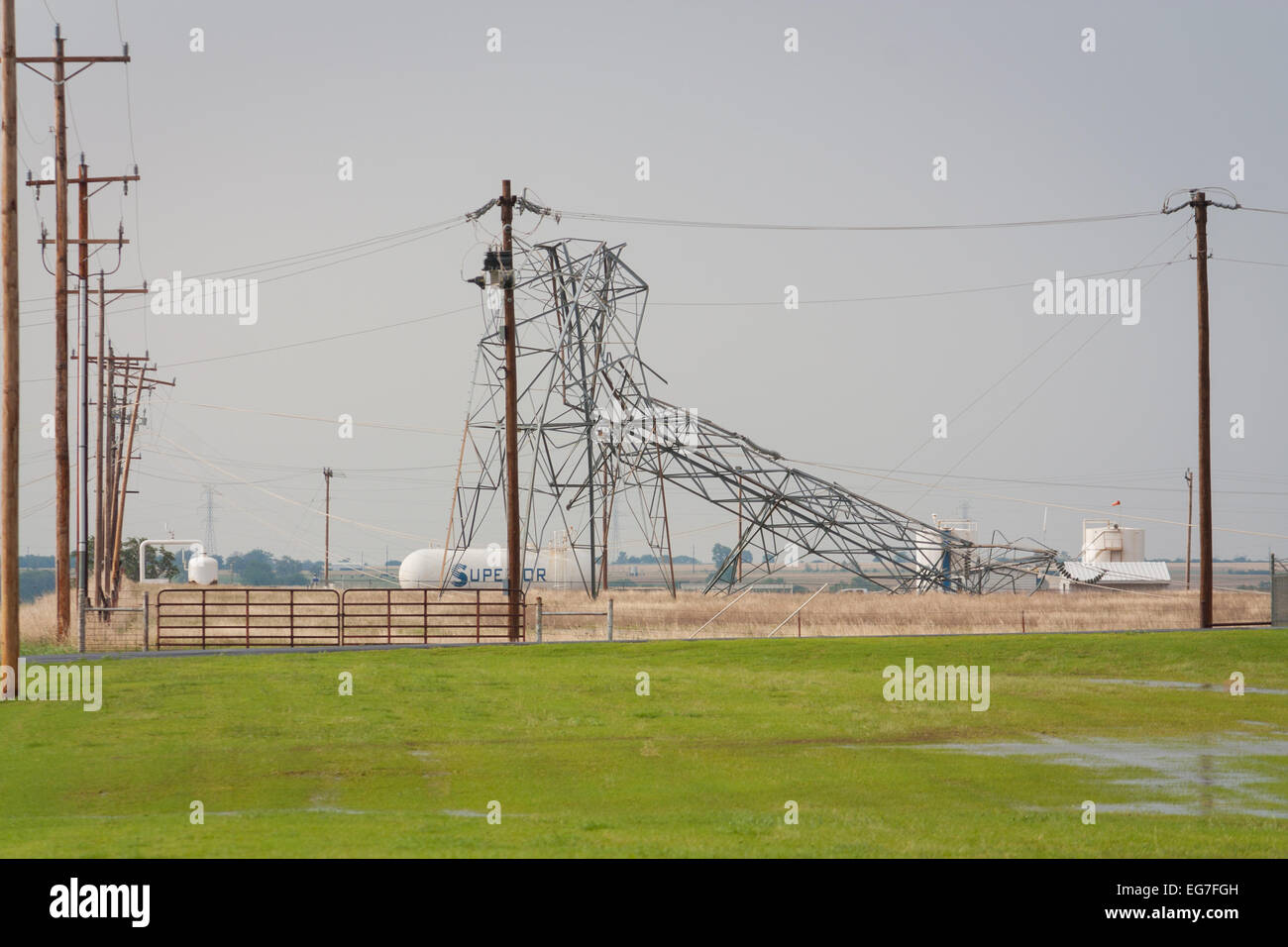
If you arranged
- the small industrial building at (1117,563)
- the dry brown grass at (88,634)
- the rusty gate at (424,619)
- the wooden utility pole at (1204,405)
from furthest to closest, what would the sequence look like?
the small industrial building at (1117,563), the wooden utility pole at (1204,405), the rusty gate at (424,619), the dry brown grass at (88,634)

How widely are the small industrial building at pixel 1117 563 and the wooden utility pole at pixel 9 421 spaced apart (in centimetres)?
6595

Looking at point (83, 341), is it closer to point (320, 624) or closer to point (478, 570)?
point (320, 624)

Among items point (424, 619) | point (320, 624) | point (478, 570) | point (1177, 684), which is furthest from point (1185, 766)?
point (478, 570)

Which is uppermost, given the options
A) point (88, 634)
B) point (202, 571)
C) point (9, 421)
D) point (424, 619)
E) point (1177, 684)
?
point (9, 421)

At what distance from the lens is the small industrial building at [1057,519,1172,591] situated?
83.4 m

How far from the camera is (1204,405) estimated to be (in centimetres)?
4394

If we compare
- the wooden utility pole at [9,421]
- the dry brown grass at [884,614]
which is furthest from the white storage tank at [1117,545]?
the wooden utility pole at [9,421]

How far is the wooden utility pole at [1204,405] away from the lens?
43.3 m

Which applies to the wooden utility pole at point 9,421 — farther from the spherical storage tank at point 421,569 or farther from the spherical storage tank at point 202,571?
the spherical storage tank at point 202,571

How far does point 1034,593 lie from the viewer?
65.3 m

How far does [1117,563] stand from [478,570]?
143ft
